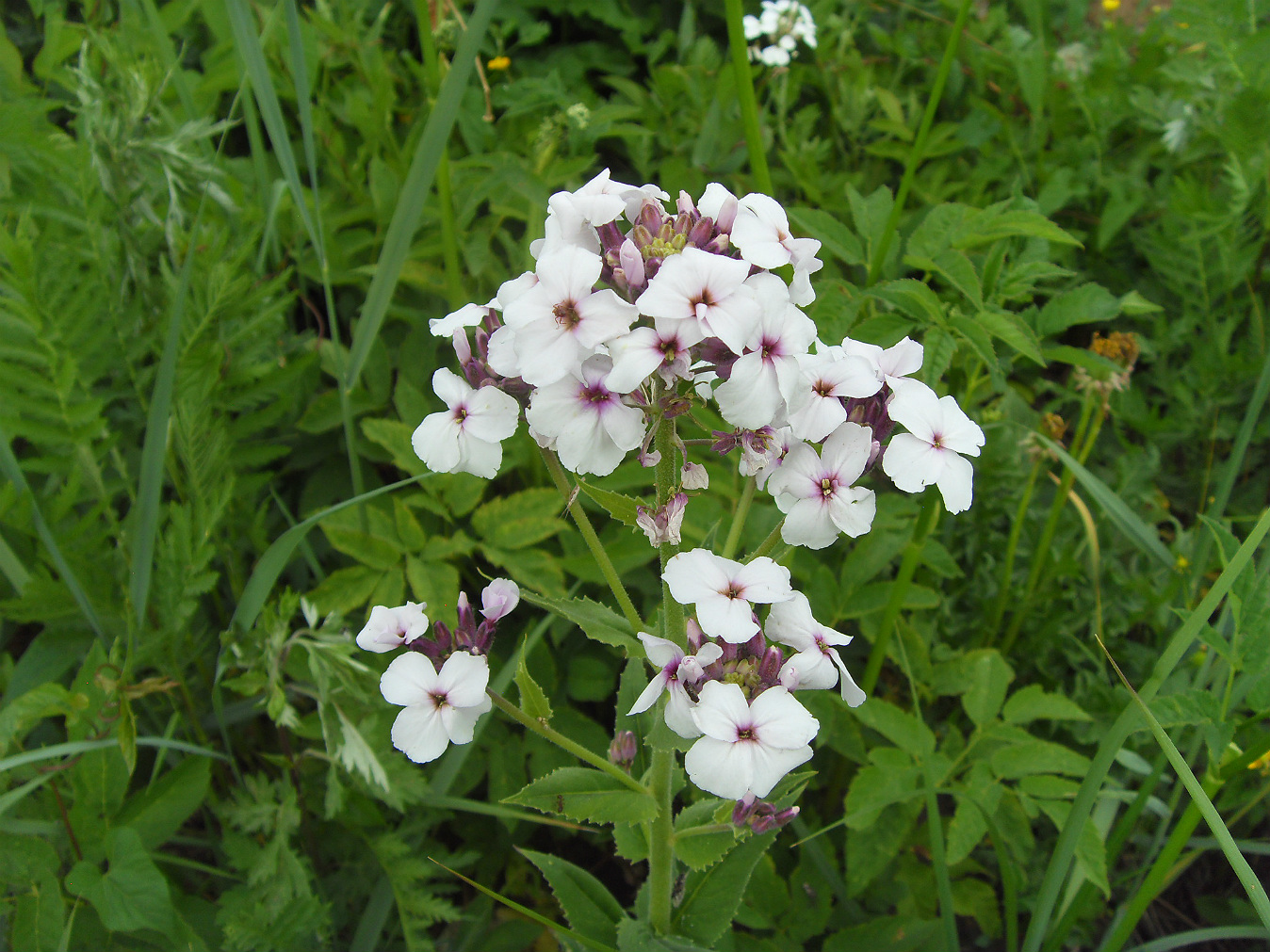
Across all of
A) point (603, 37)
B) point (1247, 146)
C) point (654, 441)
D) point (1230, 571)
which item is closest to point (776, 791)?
point (654, 441)

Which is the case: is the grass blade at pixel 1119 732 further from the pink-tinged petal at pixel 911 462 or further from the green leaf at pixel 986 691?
the pink-tinged petal at pixel 911 462

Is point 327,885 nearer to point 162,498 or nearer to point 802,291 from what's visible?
point 162,498

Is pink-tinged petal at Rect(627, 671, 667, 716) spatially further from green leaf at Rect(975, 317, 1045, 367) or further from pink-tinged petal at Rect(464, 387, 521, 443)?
green leaf at Rect(975, 317, 1045, 367)

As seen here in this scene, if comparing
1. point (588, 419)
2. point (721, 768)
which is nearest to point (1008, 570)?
point (721, 768)

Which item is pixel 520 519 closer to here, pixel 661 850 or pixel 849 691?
pixel 661 850

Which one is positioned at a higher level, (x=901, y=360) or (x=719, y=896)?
(x=901, y=360)

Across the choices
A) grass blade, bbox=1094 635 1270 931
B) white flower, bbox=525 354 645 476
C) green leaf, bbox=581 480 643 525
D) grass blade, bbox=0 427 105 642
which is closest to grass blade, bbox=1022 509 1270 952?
grass blade, bbox=1094 635 1270 931

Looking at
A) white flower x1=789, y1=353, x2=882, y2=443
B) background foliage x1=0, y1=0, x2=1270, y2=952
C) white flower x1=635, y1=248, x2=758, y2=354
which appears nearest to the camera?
white flower x1=635, y1=248, x2=758, y2=354
